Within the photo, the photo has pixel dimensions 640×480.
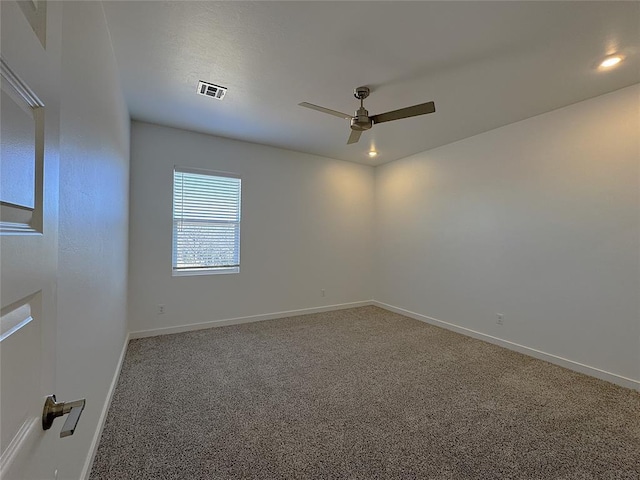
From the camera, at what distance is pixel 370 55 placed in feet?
7.21

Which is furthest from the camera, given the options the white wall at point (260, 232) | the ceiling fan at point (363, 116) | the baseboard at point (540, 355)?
the white wall at point (260, 232)

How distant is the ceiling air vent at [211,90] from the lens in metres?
2.63

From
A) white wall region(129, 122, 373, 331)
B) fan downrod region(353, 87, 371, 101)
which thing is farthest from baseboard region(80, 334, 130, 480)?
fan downrod region(353, 87, 371, 101)

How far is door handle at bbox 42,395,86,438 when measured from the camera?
1.89 feet

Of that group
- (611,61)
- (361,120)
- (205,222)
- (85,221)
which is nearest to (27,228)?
(85,221)

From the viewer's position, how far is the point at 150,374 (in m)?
2.64

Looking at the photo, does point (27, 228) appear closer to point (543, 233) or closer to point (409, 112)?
point (409, 112)

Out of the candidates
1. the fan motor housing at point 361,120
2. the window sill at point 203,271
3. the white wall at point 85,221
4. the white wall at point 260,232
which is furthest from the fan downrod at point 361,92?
the window sill at point 203,271

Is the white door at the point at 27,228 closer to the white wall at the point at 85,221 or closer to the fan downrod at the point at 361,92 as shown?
the white wall at the point at 85,221

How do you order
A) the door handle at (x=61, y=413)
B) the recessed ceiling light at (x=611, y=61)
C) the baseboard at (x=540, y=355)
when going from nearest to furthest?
the door handle at (x=61, y=413), the recessed ceiling light at (x=611, y=61), the baseboard at (x=540, y=355)

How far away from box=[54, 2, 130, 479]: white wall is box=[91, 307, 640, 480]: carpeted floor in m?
0.46

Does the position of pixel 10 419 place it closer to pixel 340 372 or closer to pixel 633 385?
pixel 340 372

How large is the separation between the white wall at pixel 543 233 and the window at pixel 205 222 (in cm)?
284

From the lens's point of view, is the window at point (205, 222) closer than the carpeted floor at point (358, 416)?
No
